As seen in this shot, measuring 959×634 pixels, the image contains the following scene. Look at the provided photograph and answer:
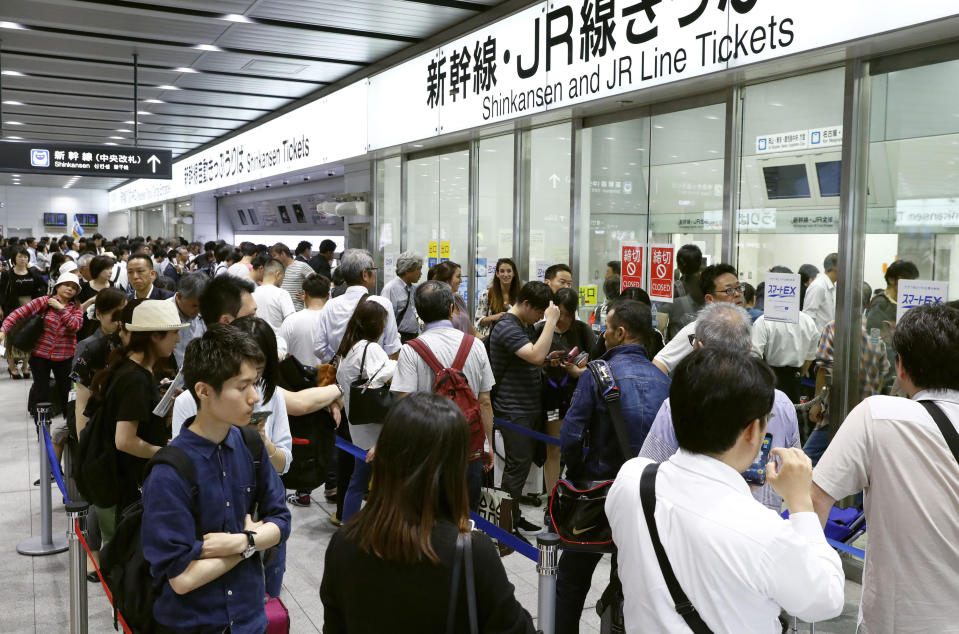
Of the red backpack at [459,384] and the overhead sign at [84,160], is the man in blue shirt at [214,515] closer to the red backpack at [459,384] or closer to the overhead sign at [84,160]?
the red backpack at [459,384]

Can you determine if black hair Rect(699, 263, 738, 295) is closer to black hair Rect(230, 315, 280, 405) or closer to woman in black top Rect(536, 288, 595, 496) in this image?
woman in black top Rect(536, 288, 595, 496)

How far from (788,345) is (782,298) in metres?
0.30

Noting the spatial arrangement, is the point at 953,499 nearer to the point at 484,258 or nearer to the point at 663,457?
the point at 663,457

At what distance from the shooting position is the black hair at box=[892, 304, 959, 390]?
217 centimetres

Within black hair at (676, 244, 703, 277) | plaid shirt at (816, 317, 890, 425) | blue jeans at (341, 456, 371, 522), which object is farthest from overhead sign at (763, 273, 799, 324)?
blue jeans at (341, 456, 371, 522)

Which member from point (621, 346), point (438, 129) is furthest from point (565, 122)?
point (621, 346)

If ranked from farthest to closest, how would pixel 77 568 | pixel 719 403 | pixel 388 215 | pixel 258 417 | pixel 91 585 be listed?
1. pixel 388 215
2. pixel 91 585
3. pixel 77 568
4. pixel 258 417
5. pixel 719 403

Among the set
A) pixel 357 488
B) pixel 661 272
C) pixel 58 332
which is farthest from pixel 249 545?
pixel 58 332

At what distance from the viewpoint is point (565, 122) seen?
703cm

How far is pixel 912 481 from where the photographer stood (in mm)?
2129

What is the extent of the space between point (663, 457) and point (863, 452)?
69 cm

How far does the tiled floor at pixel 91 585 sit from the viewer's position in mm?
3975

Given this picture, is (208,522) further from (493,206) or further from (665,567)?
(493,206)

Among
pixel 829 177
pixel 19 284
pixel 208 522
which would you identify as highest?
pixel 829 177
